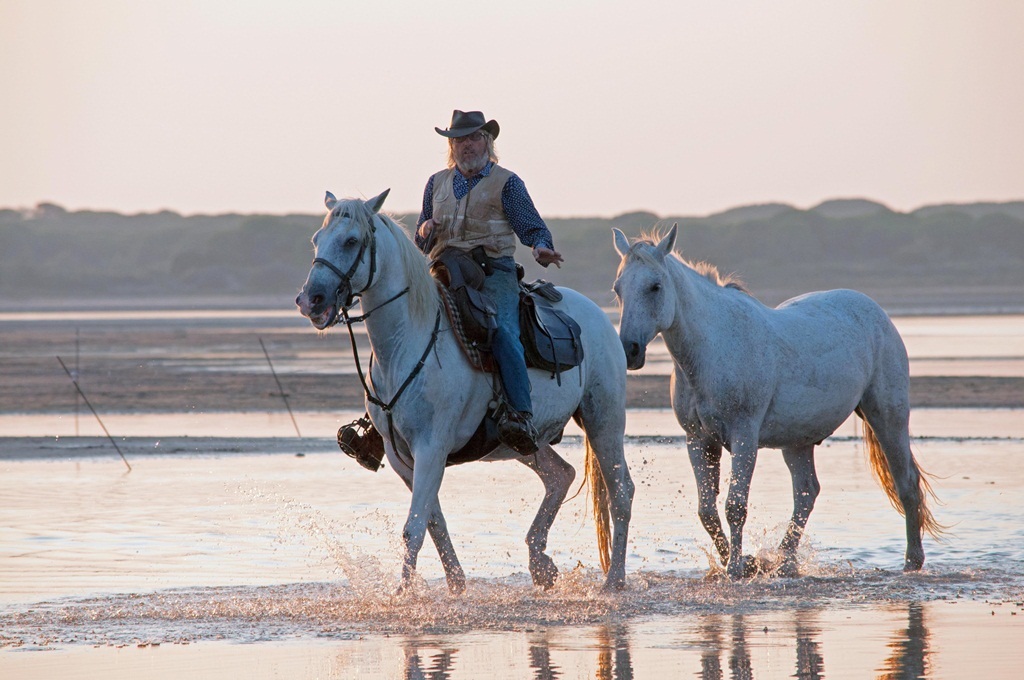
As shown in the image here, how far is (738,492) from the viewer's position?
9.56 meters

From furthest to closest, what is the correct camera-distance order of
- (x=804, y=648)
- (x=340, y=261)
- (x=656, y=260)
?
(x=656, y=260) < (x=340, y=261) < (x=804, y=648)

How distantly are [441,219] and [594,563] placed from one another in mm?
2951

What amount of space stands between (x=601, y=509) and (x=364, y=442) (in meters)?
1.84

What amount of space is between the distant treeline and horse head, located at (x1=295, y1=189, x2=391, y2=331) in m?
65.0

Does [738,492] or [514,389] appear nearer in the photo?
[514,389]

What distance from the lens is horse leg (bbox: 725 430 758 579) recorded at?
31.4ft

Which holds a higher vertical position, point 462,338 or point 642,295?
point 642,295

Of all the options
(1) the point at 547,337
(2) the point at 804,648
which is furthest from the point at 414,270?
(2) the point at 804,648

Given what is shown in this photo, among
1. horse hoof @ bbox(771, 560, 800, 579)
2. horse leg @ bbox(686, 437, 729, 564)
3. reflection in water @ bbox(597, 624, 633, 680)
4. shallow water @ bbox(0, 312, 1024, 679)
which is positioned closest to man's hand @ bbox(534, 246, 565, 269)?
horse leg @ bbox(686, 437, 729, 564)

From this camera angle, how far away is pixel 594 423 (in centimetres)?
978

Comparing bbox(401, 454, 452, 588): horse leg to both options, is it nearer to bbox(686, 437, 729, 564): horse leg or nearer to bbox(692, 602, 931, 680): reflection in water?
bbox(692, 602, 931, 680): reflection in water

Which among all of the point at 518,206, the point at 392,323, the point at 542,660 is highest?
the point at 518,206

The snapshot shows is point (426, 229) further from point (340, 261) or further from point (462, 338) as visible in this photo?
point (340, 261)

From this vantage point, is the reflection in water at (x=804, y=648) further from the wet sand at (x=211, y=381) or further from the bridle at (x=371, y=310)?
the wet sand at (x=211, y=381)
